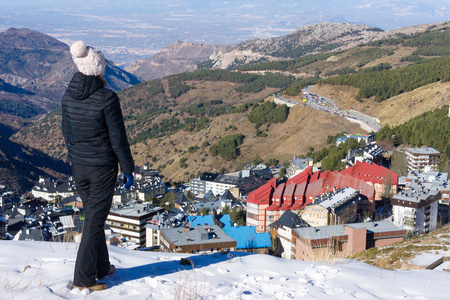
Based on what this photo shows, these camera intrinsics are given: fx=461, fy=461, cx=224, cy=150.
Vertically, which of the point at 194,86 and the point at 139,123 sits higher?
the point at 194,86

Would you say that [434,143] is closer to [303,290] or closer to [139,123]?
[303,290]

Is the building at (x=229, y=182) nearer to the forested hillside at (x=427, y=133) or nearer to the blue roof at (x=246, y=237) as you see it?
the forested hillside at (x=427, y=133)

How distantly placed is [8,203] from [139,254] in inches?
2053

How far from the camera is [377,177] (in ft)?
113

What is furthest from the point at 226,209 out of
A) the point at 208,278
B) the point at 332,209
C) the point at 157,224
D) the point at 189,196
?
the point at 208,278

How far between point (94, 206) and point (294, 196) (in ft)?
91.1

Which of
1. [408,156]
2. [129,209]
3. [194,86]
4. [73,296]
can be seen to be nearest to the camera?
[73,296]

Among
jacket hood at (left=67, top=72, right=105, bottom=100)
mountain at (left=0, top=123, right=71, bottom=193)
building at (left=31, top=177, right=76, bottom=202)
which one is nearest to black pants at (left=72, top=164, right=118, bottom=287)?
jacket hood at (left=67, top=72, right=105, bottom=100)

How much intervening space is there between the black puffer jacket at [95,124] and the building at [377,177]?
3116 cm

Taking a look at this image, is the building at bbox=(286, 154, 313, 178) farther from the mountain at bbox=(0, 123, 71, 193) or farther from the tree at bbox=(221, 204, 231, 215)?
the mountain at bbox=(0, 123, 71, 193)

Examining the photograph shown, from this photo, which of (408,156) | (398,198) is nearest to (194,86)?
(408,156)

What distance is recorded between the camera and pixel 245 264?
6297 millimetres

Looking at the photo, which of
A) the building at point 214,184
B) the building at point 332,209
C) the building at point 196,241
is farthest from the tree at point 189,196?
the building at point 196,241

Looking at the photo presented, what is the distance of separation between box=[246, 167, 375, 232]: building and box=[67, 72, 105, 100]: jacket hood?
84.2ft
